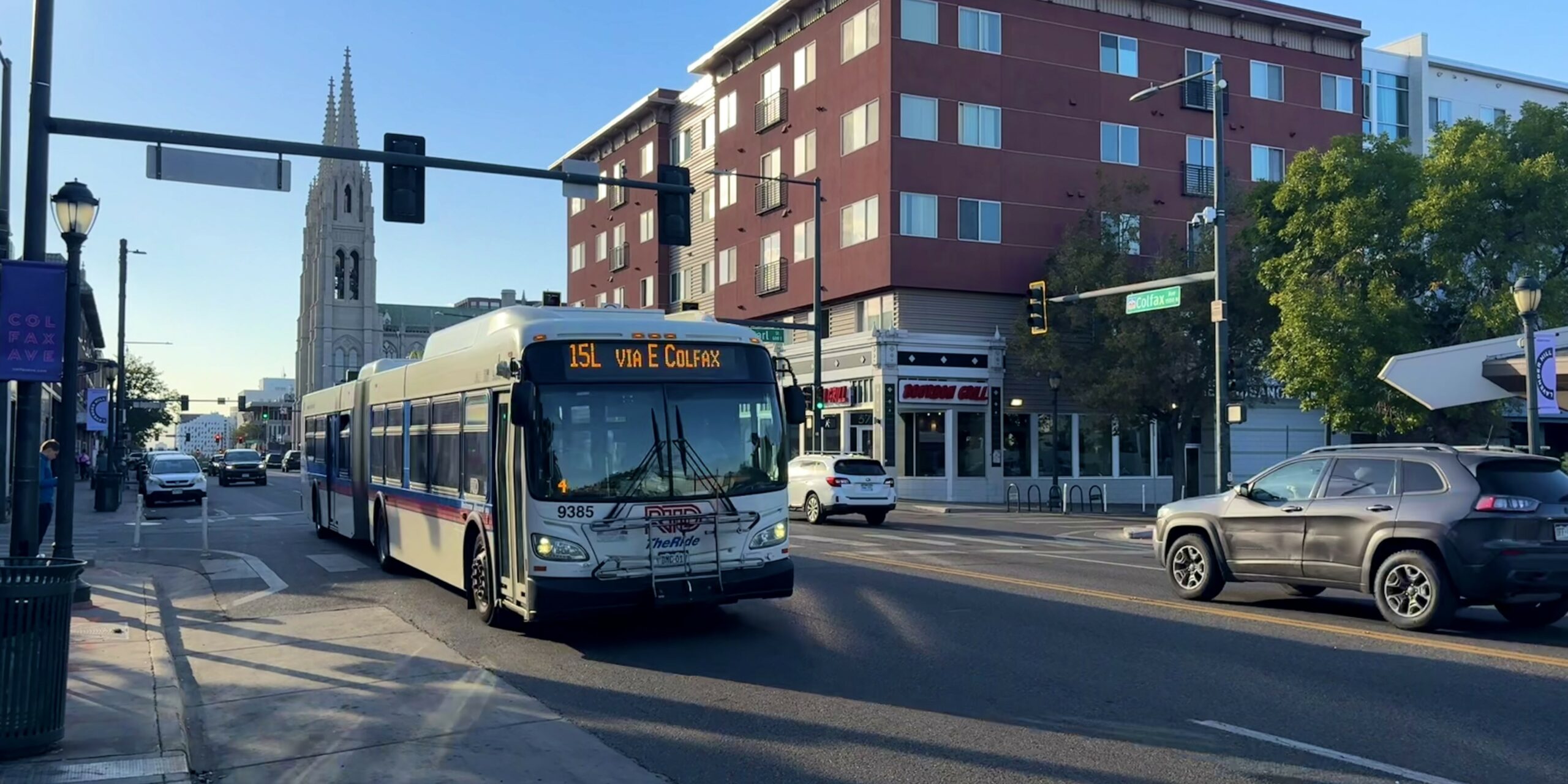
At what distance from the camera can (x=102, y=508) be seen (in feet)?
106

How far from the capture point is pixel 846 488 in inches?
1052

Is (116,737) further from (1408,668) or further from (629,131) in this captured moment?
(629,131)

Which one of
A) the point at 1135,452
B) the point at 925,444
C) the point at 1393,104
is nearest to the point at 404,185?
the point at 925,444

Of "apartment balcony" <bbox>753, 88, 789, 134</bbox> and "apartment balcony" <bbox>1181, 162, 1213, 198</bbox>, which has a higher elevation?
"apartment balcony" <bbox>753, 88, 789, 134</bbox>

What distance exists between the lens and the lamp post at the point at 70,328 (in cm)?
1235

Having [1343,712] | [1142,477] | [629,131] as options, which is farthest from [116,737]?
[629,131]

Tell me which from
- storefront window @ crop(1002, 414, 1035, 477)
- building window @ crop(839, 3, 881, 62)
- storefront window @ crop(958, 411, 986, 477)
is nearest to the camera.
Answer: building window @ crop(839, 3, 881, 62)

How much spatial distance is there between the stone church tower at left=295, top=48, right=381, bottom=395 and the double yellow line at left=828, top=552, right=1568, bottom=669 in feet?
355

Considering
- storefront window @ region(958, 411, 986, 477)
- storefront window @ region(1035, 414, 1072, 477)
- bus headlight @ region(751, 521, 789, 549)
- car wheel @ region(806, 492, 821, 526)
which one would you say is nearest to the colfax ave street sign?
car wheel @ region(806, 492, 821, 526)

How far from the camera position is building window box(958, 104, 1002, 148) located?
38781 mm

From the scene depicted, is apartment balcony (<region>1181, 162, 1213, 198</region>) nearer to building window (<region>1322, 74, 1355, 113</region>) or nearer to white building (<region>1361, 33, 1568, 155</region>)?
building window (<region>1322, 74, 1355, 113</region>)

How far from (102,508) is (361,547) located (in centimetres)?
1650

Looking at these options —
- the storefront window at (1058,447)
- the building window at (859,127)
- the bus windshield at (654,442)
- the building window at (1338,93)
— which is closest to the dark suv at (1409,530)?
the bus windshield at (654,442)

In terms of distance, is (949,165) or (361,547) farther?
(949,165)
